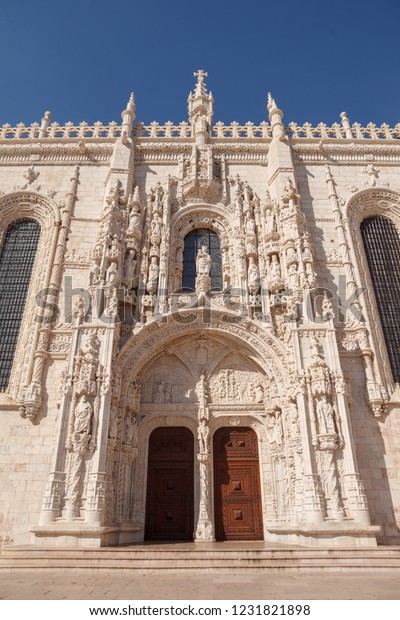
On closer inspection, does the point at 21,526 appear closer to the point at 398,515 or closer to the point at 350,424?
the point at 350,424

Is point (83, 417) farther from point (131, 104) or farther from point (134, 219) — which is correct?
point (131, 104)

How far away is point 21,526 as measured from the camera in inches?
429

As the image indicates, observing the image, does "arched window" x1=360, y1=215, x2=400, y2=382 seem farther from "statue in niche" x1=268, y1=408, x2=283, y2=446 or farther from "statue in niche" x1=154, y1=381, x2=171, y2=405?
"statue in niche" x1=154, y1=381, x2=171, y2=405

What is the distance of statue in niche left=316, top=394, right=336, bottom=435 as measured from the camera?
10.8 metres

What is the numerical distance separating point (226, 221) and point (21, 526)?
12043mm

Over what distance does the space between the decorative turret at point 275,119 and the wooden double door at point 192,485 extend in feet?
40.1

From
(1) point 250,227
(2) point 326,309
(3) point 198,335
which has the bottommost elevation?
(3) point 198,335

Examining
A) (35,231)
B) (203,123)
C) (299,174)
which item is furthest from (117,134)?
(299,174)

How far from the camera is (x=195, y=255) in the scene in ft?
51.6

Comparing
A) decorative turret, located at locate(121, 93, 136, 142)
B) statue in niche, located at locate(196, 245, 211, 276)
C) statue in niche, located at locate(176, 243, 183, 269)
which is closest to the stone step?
statue in niche, located at locate(196, 245, 211, 276)

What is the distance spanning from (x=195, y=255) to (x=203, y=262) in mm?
1457

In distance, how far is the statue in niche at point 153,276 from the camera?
13672 millimetres

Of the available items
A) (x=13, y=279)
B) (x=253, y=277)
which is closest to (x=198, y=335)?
(x=253, y=277)

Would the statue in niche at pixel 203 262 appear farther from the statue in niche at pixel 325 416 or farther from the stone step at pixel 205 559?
the stone step at pixel 205 559
